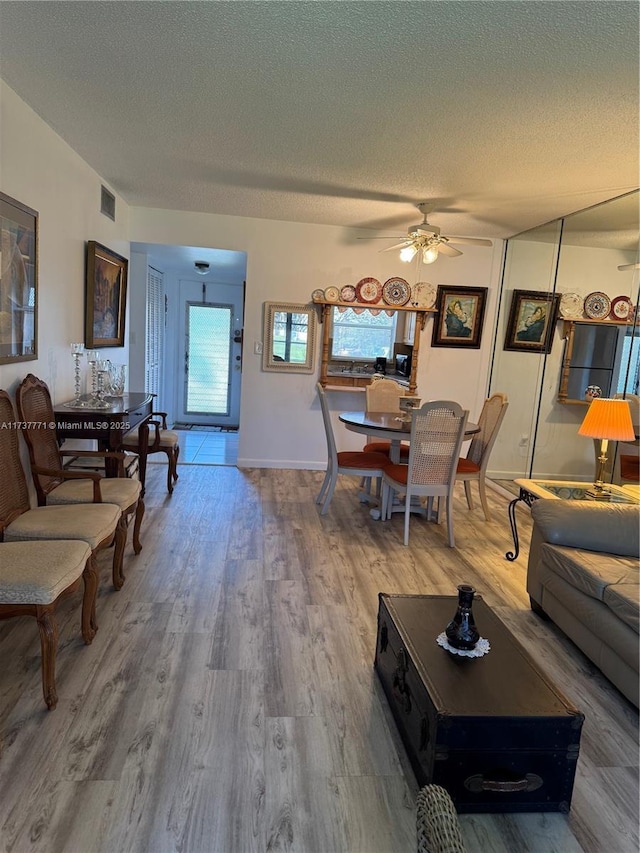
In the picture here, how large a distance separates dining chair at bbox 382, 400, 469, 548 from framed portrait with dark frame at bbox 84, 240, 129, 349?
8.37 feet

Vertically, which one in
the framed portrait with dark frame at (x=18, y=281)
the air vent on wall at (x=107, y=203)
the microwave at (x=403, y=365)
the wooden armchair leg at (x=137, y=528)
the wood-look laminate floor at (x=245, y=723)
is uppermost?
the air vent on wall at (x=107, y=203)

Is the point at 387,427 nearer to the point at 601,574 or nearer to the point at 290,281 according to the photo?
the point at 601,574

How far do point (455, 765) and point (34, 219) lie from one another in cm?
327

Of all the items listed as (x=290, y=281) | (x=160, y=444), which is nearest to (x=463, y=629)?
(x=160, y=444)

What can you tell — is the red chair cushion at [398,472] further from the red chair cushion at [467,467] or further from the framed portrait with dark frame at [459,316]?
the framed portrait with dark frame at [459,316]

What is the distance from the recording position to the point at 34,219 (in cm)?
293

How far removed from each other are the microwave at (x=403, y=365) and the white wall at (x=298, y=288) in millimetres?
154

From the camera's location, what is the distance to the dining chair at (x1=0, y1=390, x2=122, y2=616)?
89.8 inches

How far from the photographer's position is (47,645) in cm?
181

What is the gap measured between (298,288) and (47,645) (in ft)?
13.9

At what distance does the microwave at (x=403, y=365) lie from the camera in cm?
562

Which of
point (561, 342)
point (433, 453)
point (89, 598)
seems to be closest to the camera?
point (89, 598)

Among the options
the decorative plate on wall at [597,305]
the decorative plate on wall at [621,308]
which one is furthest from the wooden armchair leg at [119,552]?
the decorative plate on wall at [597,305]

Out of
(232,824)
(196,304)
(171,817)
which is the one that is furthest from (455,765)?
(196,304)
